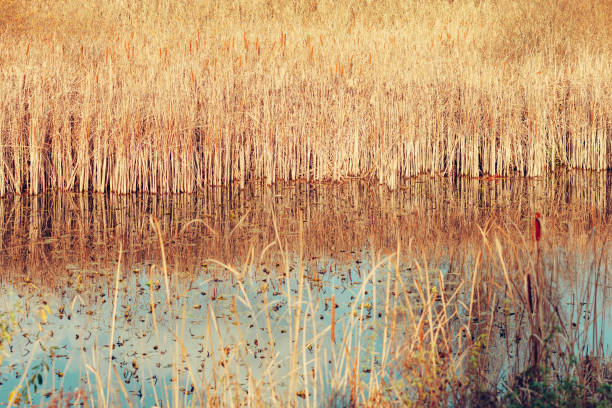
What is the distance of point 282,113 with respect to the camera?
998cm

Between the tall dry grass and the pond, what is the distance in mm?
395

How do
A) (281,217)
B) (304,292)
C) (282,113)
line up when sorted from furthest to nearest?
1. (282,113)
2. (281,217)
3. (304,292)

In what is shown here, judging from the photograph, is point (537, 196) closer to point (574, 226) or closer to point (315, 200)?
point (574, 226)

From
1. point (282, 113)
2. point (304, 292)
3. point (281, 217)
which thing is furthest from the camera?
point (282, 113)

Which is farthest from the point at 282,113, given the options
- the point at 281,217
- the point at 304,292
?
the point at 304,292

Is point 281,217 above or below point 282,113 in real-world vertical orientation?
below

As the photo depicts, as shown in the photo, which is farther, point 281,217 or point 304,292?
point 281,217

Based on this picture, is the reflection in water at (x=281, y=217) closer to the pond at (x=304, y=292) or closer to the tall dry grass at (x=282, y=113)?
the pond at (x=304, y=292)

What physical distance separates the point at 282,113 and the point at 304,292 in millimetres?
4640

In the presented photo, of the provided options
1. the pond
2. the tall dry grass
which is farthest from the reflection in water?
the tall dry grass

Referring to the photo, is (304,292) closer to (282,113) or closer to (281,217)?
(281,217)

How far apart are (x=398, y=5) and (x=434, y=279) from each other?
1383 centimetres

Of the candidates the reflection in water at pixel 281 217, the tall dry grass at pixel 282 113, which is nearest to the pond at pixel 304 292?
the reflection in water at pixel 281 217

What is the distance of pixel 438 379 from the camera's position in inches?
142
